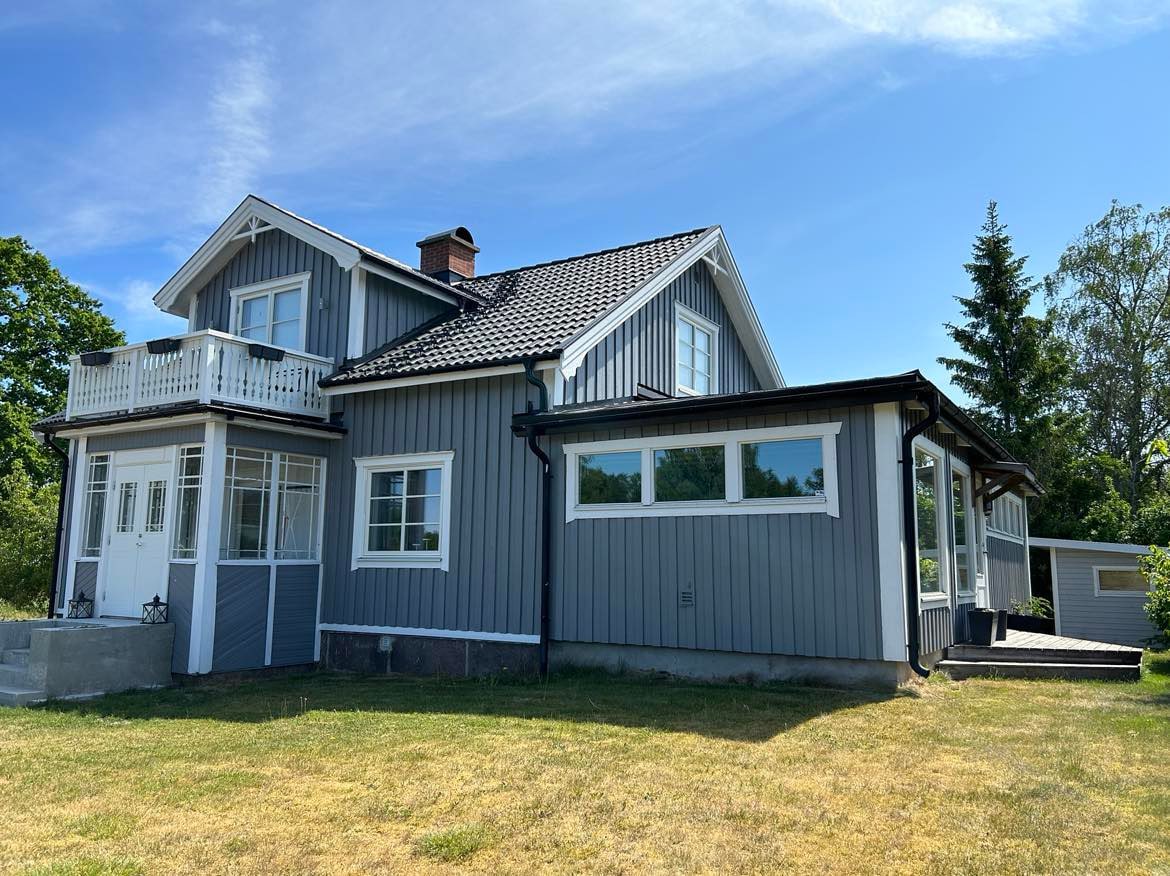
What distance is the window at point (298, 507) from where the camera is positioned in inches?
460

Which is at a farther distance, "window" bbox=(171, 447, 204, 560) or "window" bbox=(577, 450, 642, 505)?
"window" bbox=(171, 447, 204, 560)

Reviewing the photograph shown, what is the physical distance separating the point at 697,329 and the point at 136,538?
29.9 ft

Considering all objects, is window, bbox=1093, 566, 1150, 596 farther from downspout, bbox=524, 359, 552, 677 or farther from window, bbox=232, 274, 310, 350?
window, bbox=232, 274, 310, 350

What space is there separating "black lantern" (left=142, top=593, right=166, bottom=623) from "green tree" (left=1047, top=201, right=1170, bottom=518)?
28.0 meters

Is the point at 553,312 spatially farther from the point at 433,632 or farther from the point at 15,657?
the point at 15,657

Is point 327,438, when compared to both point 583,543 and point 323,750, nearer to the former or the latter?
point 583,543

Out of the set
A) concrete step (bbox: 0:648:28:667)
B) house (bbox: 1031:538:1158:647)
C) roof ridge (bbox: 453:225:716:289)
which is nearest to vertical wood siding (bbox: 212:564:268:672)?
concrete step (bbox: 0:648:28:667)

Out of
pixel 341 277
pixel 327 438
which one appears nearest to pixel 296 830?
pixel 327 438

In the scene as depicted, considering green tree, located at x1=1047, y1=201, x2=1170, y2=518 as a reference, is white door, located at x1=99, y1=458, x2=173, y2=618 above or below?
below

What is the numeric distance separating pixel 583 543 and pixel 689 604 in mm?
1504

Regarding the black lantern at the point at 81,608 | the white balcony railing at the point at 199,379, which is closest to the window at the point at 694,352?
the white balcony railing at the point at 199,379

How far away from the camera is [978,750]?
629cm

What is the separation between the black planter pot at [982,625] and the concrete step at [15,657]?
36.5 ft

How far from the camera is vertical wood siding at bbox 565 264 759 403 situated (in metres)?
11.8
